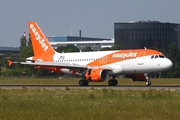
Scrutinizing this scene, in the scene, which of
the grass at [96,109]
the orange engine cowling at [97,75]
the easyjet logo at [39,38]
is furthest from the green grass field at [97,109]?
the easyjet logo at [39,38]

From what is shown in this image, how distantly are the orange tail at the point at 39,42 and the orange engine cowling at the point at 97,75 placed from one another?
10891mm

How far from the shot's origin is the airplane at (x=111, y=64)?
5672 centimetres

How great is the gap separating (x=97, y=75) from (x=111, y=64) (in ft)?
8.87

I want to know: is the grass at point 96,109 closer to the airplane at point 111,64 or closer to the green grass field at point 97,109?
the green grass field at point 97,109

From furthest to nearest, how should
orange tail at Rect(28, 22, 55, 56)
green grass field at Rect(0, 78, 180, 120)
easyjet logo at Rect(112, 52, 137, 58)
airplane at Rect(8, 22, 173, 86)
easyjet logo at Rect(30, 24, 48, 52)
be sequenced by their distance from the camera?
easyjet logo at Rect(30, 24, 48, 52)
orange tail at Rect(28, 22, 55, 56)
easyjet logo at Rect(112, 52, 137, 58)
airplane at Rect(8, 22, 173, 86)
green grass field at Rect(0, 78, 180, 120)

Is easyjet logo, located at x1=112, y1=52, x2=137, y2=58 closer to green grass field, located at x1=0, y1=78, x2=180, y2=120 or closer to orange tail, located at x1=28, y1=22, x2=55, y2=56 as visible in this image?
orange tail, located at x1=28, y1=22, x2=55, y2=56

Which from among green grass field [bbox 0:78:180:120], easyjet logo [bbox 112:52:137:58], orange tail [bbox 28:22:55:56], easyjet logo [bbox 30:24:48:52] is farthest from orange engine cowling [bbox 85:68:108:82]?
green grass field [bbox 0:78:180:120]

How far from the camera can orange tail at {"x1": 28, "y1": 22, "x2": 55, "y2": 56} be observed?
224ft

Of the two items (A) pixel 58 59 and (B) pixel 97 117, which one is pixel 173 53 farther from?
(B) pixel 97 117

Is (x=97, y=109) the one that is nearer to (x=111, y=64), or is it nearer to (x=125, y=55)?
(x=125, y=55)

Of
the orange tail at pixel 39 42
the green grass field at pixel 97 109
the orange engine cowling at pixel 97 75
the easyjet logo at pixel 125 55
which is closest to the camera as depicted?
the green grass field at pixel 97 109

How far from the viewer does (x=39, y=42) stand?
6969cm

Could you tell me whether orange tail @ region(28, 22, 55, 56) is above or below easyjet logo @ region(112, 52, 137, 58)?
above

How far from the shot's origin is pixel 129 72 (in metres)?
58.4
